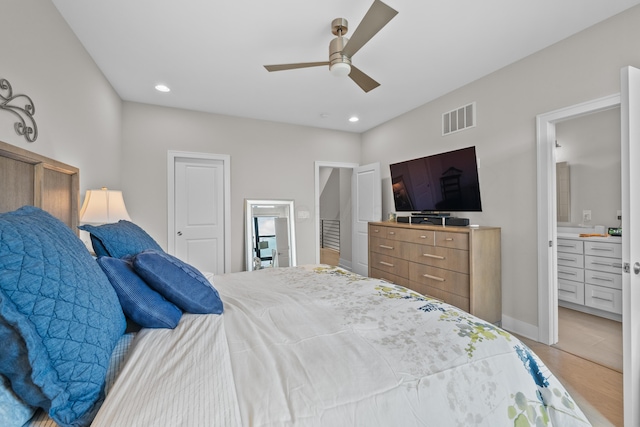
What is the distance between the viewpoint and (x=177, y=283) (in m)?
1.18

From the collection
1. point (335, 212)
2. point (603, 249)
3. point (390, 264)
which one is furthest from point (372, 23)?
point (335, 212)

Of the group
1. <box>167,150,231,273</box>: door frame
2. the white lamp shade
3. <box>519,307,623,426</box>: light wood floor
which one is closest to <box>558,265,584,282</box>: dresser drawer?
<box>519,307,623,426</box>: light wood floor

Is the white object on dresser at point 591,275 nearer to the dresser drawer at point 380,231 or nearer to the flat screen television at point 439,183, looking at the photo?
the flat screen television at point 439,183

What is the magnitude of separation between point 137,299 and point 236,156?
11.0 ft

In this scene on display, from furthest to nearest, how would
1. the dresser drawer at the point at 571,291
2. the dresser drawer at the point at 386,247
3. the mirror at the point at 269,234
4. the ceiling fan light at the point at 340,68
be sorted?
the mirror at the point at 269,234 → the dresser drawer at the point at 386,247 → the dresser drawer at the point at 571,291 → the ceiling fan light at the point at 340,68

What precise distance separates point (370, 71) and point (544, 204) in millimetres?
2070

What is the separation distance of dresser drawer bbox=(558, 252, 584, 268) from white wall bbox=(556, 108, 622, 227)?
564mm

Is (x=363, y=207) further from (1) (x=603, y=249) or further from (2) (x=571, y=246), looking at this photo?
(1) (x=603, y=249)

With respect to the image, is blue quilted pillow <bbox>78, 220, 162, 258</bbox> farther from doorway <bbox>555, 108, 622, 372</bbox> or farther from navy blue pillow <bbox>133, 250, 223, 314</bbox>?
doorway <bbox>555, 108, 622, 372</bbox>

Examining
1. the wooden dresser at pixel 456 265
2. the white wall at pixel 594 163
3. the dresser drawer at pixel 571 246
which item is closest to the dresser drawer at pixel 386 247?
the wooden dresser at pixel 456 265

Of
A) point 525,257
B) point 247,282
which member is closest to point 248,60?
point 247,282

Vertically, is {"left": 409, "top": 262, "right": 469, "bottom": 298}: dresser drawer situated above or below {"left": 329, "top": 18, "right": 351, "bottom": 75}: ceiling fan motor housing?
below

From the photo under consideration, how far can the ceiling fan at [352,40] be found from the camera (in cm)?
156

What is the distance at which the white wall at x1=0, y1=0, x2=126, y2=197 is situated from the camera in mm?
1475
